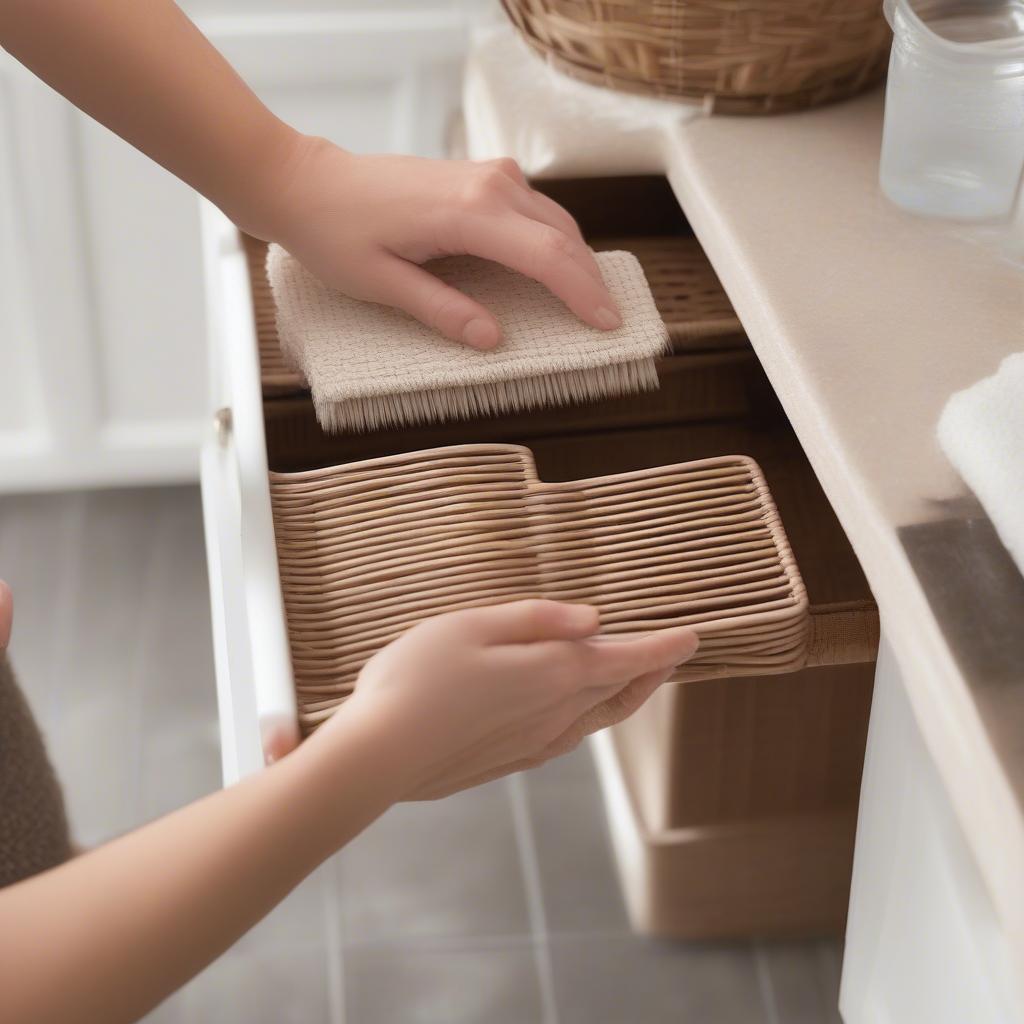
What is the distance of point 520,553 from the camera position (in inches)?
23.4

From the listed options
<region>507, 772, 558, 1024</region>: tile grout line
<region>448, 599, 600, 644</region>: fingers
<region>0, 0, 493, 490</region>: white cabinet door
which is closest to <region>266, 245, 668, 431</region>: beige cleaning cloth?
<region>448, 599, 600, 644</region>: fingers

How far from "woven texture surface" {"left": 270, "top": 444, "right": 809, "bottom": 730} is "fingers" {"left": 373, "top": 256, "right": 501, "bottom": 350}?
7 cm

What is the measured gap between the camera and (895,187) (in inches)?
29.5

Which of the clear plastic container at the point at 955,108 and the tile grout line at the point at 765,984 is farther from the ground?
the clear plastic container at the point at 955,108

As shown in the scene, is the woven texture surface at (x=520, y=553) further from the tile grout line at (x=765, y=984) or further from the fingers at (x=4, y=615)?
the tile grout line at (x=765, y=984)

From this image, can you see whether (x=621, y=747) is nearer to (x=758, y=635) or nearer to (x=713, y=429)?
(x=713, y=429)

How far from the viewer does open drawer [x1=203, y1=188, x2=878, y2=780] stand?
72 cm

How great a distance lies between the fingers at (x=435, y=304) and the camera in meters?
0.67

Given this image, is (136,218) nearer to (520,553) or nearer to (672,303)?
(672,303)

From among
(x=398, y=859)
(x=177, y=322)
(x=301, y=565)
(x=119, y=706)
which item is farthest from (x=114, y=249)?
(x=301, y=565)

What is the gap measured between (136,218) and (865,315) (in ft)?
3.30

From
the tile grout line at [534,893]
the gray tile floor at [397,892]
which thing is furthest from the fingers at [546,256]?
the gray tile floor at [397,892]

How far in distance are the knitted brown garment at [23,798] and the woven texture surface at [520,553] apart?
17cm

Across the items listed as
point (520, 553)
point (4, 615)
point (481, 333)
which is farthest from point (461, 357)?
point (4, 615)
